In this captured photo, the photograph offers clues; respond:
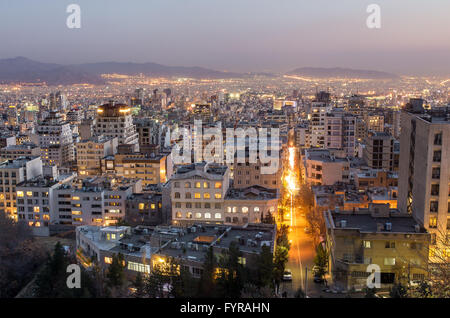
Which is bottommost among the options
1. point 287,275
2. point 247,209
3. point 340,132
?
point 287,275

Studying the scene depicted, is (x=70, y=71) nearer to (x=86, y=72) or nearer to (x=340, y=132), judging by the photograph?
(x=86, y=72)

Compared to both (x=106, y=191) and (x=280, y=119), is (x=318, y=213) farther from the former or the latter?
(x=280, y=119)

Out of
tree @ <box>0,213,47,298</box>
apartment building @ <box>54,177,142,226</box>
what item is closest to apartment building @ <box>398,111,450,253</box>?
tree @ <box>0,213,47,298</box>

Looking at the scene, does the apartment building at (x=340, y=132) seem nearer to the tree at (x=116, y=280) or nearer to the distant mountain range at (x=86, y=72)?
the tree at (x=116, y=280)

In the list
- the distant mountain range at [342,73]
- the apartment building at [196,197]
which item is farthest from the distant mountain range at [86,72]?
the apartment building at [196,197]

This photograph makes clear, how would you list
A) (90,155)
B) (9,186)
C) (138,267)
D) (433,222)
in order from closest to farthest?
1. (138,267)
2. (433,222)
3. (9,186)
4. (90,155)

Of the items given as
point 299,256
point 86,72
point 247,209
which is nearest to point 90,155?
point 247,209
